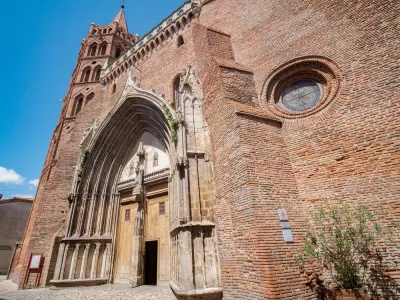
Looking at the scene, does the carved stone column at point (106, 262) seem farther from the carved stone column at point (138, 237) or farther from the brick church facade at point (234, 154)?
the carved stone column at point (138, 237)

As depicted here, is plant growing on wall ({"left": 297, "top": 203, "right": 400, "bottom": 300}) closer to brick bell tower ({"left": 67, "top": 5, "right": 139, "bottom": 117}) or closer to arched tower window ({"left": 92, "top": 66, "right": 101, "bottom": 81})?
brick bell tower ({"left": 67, "top": 5, "right": 139, "bottom": 117})

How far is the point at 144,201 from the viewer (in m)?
9.46

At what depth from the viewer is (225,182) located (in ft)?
20.2

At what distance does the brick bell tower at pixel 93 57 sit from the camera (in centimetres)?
1559

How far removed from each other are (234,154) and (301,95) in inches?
125

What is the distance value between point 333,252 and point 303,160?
7.26ft

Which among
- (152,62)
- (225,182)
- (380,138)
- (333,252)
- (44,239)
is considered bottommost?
(333,252)

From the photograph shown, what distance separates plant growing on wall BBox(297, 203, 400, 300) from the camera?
437cm

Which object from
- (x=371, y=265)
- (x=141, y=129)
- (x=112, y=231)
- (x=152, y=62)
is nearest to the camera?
(x=371, y=265)

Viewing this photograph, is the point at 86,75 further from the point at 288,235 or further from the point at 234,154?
the point at 288,235

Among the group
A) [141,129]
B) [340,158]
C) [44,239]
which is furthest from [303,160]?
[44,239]

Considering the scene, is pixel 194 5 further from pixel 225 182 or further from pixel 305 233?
pixel 305 233

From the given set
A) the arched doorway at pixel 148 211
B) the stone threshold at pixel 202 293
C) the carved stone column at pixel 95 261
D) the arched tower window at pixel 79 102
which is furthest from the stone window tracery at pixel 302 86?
the arched tower window at pixel 79 102

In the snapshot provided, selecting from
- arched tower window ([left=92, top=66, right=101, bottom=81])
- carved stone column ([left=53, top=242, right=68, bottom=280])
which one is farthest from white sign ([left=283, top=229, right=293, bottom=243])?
arched tower window ([left=92, top=66, right=101, bottom=81])
